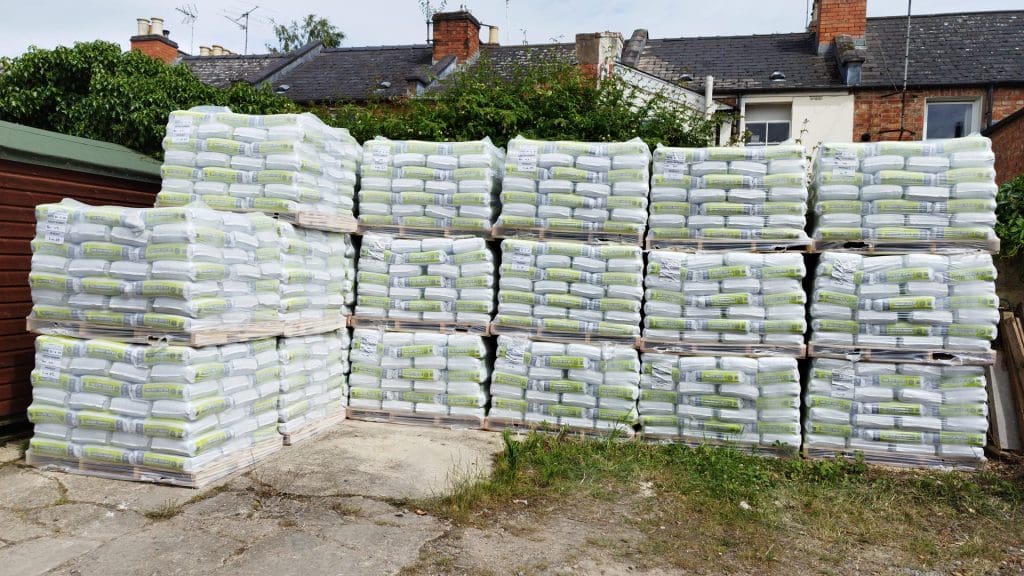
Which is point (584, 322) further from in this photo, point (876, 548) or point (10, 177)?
point (10, 177)

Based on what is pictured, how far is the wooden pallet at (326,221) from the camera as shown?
6.80m

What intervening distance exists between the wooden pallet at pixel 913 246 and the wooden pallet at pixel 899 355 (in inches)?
38.2

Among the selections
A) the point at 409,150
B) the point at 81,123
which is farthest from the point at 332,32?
the point at 409,150

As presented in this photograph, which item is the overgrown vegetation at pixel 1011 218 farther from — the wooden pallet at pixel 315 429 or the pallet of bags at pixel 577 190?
the wooden pallet at pixel 315 429

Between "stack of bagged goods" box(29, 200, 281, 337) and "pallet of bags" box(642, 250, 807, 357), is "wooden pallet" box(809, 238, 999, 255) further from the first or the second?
"stack of bagged goods" box(29, 200, 281, 337)

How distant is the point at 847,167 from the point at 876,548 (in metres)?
3.68

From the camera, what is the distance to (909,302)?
6473 mm

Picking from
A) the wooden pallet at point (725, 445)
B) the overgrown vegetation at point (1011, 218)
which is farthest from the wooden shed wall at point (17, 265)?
the overgrown vegetation at point (1011, 218)

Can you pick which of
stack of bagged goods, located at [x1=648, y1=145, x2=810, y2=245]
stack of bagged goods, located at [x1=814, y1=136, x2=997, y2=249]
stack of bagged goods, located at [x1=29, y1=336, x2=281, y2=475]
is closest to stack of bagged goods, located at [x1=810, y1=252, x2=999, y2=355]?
stack of bagged goods, located at [x1=814, y1=136, x2=997, y2=249]

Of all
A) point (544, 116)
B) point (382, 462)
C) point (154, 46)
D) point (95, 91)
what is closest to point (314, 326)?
point (382, 462)

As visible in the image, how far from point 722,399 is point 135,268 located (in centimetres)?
559

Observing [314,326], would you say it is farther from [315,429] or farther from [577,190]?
[577,190]

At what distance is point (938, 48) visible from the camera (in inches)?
663

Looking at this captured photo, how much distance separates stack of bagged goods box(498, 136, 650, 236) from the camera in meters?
7.07
